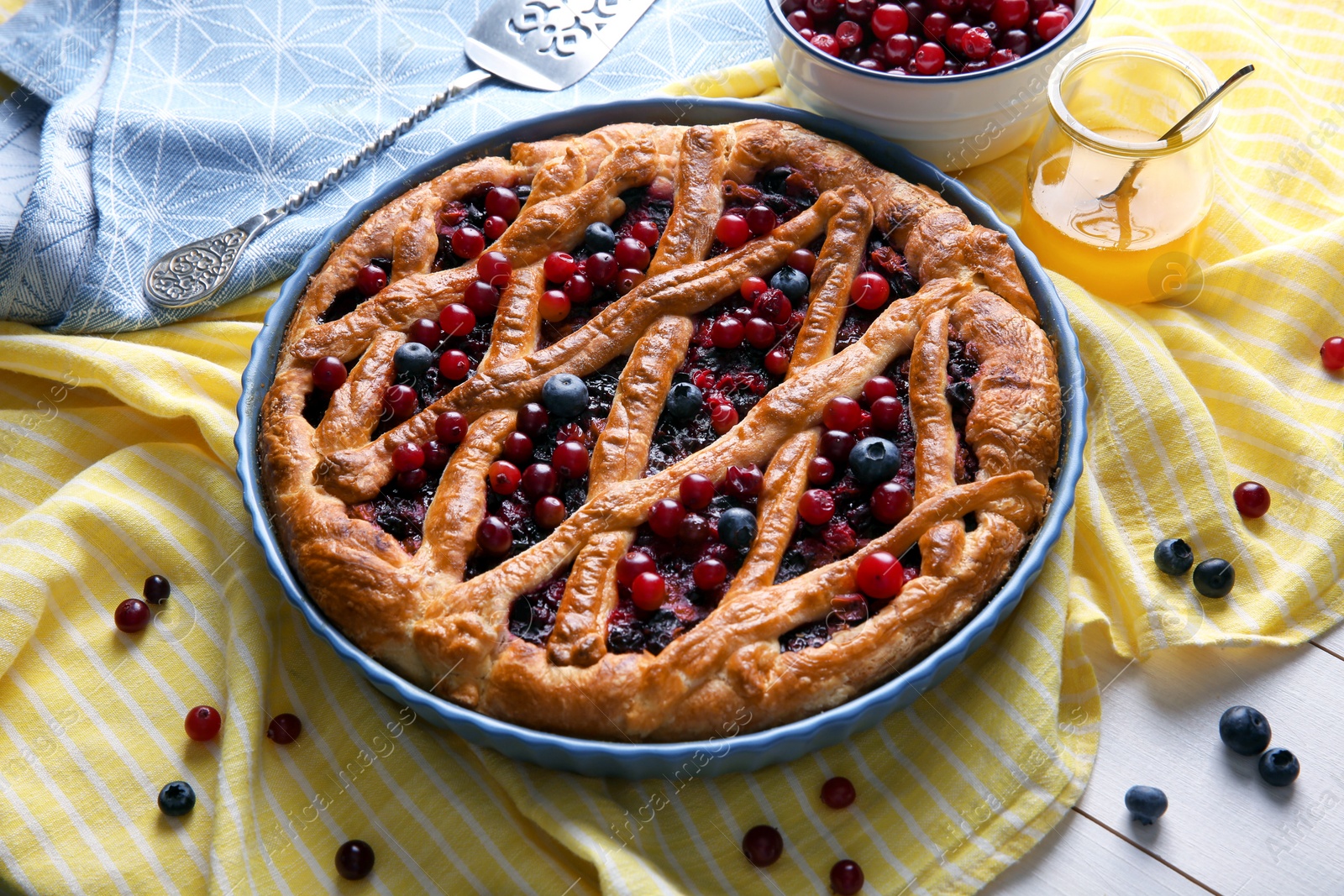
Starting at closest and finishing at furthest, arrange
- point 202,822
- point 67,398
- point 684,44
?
point 202,822, point 67,398, point 684,44

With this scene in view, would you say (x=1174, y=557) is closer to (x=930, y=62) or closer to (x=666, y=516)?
(x=666, y=516)

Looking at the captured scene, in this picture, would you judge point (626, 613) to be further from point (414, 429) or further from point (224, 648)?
point (224, 648)

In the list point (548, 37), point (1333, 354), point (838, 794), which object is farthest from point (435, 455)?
point (1333, 354)

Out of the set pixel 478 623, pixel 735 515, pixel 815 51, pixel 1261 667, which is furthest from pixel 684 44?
pixel 1261 667

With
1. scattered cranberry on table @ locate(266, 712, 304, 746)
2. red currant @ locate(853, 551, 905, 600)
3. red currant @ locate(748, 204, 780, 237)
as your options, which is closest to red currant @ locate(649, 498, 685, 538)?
red currant @ locate(853, 551, 905, 600)

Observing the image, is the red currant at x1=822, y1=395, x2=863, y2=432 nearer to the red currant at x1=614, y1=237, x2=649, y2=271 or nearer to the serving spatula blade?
the red currant at x1=614, y1=237, x2=649, y2=271

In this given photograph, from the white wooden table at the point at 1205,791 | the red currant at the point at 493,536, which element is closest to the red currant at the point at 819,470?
the red currant at the point at 493,536
